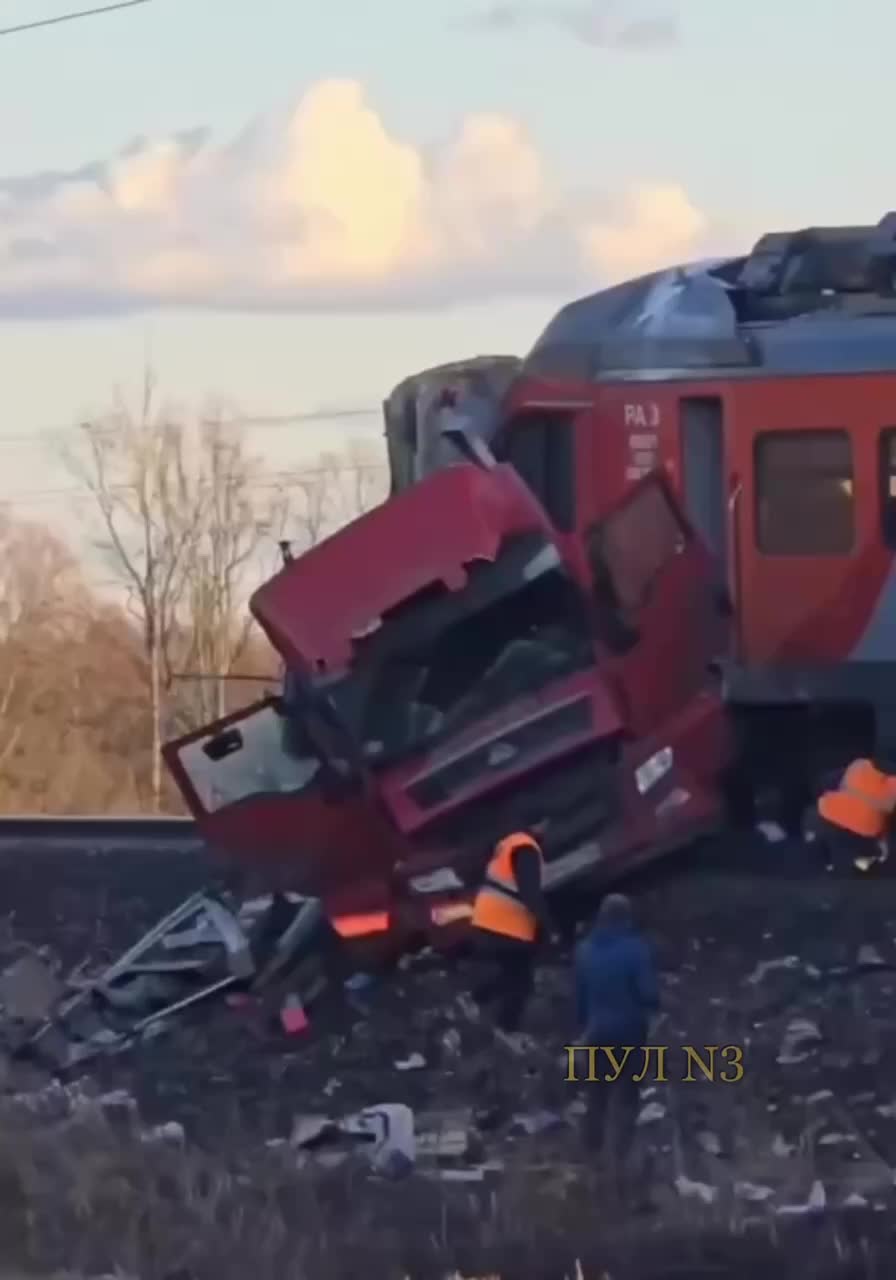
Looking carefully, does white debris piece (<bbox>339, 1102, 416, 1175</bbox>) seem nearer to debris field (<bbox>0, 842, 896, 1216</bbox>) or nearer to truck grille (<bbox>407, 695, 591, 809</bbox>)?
debris field (<bbox>0, 842, 896, 1216</bbox>)

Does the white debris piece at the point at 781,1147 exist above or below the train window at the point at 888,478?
below

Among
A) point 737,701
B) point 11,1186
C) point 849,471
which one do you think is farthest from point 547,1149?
point 849,471

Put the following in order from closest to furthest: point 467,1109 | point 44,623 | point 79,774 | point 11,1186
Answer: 1. point 11,1186
2. point 467,1109
3. point 79,774
4. point 44,623

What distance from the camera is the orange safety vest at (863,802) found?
14.9 meters

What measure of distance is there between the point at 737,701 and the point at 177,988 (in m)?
3.56

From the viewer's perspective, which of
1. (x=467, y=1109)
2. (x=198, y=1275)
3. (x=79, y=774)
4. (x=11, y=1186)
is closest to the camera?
(x=198, y=1275)

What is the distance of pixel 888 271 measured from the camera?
1653 centimetres

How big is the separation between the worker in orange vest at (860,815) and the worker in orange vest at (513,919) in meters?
2.44

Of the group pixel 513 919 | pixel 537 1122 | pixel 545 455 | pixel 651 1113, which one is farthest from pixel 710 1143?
pixel 545 455

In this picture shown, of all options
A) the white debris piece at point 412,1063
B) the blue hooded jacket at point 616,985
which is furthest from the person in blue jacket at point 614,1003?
the white debris piece at point 412,1063

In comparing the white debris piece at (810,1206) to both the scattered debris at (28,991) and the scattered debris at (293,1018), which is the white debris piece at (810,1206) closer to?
the scattered debris at (293,1018)

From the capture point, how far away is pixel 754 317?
16516 mm

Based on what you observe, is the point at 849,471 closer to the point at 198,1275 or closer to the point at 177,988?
the point at 177,988

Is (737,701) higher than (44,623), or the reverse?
(737,701)
